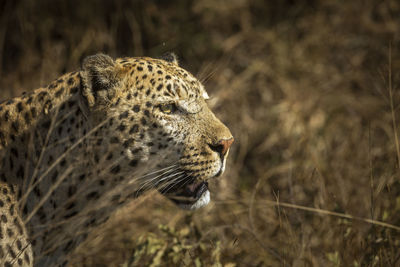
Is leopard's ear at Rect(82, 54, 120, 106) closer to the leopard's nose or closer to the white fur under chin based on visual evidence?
the leopard's nose

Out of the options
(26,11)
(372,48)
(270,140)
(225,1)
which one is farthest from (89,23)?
(372,48)

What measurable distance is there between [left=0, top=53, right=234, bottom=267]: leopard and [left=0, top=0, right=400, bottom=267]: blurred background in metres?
1.62

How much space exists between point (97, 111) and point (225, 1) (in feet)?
16.5

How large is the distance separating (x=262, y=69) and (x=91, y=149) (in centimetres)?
440

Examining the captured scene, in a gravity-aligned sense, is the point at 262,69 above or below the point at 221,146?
below

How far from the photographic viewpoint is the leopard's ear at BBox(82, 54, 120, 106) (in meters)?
3.58

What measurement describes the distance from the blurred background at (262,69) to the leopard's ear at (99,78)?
76.9 inches

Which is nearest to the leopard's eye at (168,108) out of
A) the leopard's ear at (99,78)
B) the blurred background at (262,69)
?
the leopard's ear at (99,78)

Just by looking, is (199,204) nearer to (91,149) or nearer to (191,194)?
(191,194)

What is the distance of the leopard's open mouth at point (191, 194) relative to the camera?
3.88m

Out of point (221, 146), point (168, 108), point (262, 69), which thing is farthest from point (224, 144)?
point (262, 69)

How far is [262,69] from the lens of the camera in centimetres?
753

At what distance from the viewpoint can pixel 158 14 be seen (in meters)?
7.95

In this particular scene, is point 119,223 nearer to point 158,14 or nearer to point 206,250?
point 206,250
